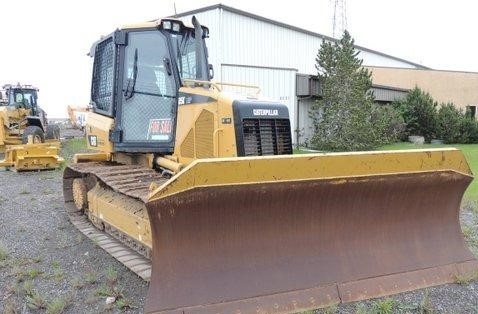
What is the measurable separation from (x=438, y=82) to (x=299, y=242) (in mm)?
Answer: 31459

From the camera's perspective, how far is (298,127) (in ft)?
65.8

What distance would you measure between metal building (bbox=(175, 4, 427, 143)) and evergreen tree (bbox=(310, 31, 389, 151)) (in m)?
0.91

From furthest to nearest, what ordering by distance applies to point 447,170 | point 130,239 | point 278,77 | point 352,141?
1. point 278,77
2. point 352,141
3. point 130,239
4. point 447,170

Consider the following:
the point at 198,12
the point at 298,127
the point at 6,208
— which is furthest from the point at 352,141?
the point at 6,208

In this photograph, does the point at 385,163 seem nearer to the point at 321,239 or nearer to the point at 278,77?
the point at 321,239

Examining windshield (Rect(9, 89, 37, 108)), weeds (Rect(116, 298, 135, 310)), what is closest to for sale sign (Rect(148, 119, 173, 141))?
weeds (Rect(116, 298, 135, 310))

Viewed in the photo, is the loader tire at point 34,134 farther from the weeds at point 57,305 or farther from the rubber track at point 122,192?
the weeds at point 57,305

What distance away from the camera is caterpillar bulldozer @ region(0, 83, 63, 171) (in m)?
12.7

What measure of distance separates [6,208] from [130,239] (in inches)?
157

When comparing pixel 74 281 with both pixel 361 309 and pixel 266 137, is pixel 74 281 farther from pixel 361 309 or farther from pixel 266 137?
pixel 361 309

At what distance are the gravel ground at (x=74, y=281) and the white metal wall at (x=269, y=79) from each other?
12165 millimetres

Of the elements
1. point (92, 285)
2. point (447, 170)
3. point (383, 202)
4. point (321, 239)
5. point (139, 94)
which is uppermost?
point (139, 94)

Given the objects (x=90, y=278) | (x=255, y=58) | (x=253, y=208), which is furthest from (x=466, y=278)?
(x=255, y=58)

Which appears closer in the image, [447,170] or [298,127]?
[447,170]
